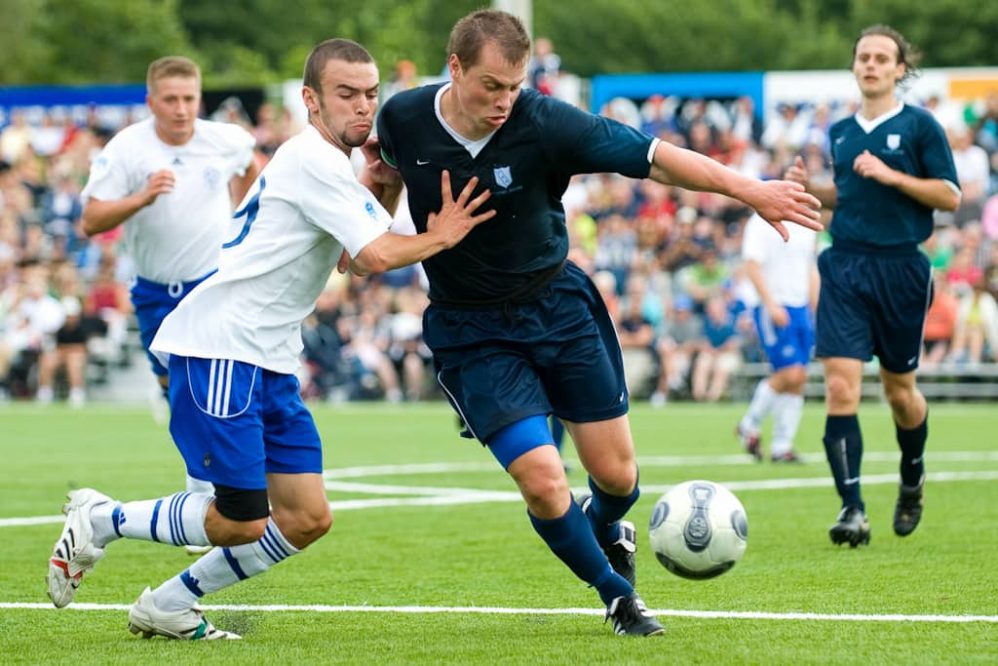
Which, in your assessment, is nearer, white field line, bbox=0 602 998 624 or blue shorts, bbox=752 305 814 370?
white field line, bbox=0 602 998 624

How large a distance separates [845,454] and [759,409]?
5.61m

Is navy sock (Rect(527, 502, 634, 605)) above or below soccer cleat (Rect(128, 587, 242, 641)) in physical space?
above

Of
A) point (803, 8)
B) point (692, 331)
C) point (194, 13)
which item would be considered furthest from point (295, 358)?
point (194, 13)

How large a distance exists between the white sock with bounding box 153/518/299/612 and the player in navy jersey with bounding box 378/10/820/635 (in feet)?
2.88

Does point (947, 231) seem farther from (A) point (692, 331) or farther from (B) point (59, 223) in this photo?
(B) point (59, 223)

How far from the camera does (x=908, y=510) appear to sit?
31.4 feet

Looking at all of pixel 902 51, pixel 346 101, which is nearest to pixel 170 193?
pixel 346 101

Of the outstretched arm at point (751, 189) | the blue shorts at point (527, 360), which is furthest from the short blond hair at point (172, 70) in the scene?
the outstretched arm at point (751, 189)

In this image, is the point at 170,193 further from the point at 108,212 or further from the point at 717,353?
the point at 717,353

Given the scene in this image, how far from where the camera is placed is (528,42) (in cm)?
641

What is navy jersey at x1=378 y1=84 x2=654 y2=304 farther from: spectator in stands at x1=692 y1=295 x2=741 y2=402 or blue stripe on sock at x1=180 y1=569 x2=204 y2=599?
spectator in stands at x1=692 y1=295 x2=741 y2=402

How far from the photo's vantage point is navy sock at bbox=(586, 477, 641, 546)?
732 cm

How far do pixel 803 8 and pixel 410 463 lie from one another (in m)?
48.9

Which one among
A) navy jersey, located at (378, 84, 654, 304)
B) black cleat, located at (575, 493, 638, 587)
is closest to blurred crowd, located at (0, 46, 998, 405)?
black cleat, located at (575, 493, 638, 587)
